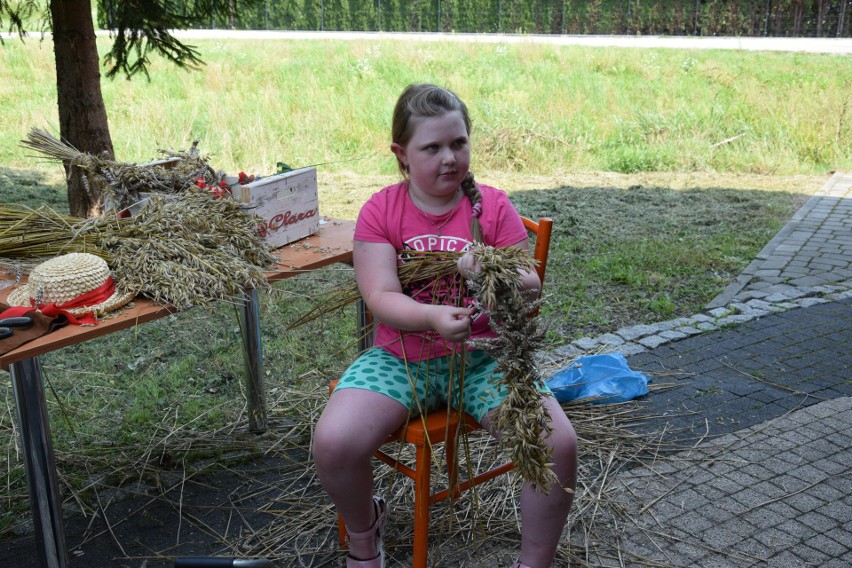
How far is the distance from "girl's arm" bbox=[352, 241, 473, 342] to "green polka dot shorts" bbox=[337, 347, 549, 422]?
6.0 inches

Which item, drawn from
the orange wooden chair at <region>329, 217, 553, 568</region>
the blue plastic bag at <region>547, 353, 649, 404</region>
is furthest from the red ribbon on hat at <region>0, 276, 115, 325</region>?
the blue plastic bag at <region>547, 353, 649, 404</region>

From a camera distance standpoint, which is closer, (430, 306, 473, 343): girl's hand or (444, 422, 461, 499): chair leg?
(430, 306, 473, 343): girl's hand

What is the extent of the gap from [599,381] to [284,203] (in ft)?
6.44

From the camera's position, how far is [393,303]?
8.34ft

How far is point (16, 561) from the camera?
294 cm

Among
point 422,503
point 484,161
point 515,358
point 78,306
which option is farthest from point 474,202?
point 484,161

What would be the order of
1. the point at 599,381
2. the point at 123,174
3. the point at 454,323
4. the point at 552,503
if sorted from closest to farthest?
the point at 454,323 < the point at 552,503 < the point at 123,174 < the point at 599,381

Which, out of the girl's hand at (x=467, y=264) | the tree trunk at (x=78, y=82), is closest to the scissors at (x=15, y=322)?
the girl's hand at (x=467, y=264)

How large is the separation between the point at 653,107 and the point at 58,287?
37.9 feet

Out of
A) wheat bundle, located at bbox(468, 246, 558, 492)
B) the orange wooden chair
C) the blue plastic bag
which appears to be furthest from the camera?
the blue plastic bag

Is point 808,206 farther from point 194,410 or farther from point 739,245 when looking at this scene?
point 194,410

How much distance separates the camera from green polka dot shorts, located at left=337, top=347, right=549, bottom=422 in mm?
2537

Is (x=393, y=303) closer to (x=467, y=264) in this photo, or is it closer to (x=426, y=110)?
(x=467, y=264)

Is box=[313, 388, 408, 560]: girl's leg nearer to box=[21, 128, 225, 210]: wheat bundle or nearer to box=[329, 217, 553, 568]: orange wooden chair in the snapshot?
box=[329, 217, 553, 568]: orange wooden chair
